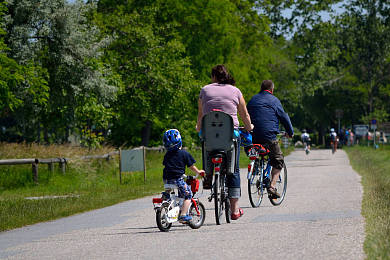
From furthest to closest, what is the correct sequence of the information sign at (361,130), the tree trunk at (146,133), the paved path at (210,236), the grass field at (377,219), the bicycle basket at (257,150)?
the information sign at (361,130) < the tree trunk at (146,133) < the bicycle basket at (257,150) < the paved path at (210,236) < the grass field at (377,219)

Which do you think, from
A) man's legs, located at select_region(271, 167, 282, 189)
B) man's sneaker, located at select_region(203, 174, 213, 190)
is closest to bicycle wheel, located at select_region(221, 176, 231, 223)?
man's sneaker, located at select_region(203, 174, 213, 190)

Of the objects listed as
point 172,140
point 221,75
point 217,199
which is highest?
point 221,75

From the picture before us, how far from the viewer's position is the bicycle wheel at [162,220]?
31.5ft

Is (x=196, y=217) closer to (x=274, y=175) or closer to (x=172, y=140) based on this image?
(x=172, y=140)

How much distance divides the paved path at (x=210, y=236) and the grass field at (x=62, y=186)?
1.24 meters

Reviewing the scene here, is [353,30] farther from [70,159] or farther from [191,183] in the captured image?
[191,183]

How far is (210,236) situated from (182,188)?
1063 millimetres

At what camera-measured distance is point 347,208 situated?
11844mm

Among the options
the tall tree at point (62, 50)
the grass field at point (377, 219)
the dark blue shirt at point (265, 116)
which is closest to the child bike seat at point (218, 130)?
the grass field at point (377, 219)

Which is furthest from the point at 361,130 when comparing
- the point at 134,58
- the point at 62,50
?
the point at 62,50

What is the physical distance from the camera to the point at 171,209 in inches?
382

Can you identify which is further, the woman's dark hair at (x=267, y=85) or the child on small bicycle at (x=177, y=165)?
the woman's dark hair at (x=267, y=85)

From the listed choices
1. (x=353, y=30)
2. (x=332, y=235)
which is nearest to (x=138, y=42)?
(x=332, y=235)

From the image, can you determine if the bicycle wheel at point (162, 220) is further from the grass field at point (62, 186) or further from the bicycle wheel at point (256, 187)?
the grass field at point (62, 186)
